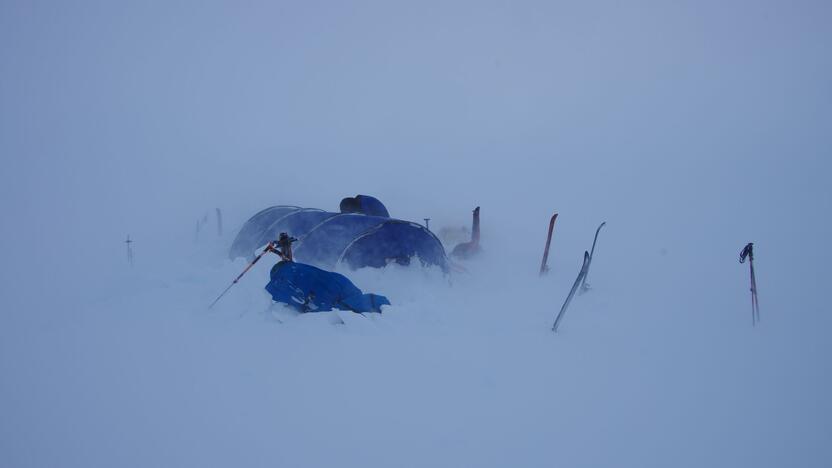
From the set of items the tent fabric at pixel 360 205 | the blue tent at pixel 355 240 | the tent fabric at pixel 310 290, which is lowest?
the tent fabric at pixel 310 290

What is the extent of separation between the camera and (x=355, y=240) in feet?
31.3

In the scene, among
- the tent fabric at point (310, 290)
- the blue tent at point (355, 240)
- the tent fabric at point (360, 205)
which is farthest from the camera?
the tent fabric at point (360, 205)

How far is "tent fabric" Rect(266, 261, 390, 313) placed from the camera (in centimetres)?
738

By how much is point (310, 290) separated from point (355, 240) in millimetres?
2328

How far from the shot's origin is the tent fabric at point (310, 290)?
738 centimetres

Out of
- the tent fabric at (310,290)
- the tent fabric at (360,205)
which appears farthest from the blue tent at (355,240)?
the tent fabric at (310,290)

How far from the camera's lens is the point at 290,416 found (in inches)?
193

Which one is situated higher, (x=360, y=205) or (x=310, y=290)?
(x=360, y=205)

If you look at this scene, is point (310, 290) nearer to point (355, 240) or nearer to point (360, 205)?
point (355, 240)

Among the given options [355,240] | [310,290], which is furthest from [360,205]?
[310,290]

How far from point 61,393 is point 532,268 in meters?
9.99

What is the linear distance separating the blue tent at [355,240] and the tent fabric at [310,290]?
6.27 ft

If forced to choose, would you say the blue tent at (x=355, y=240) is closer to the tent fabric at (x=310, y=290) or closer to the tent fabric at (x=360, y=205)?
the tent fabric at (x=360, y=205)

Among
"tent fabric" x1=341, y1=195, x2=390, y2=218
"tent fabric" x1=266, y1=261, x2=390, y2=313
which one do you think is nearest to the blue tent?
"tent fabric" x1=341, y1=195, x2=390, y2=218
